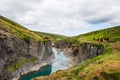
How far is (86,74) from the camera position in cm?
5991

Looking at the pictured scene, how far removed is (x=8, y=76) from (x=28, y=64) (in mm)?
24703

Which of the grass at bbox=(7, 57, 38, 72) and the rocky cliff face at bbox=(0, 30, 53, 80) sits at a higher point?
the rocky cliff face at bbox=(0, 30, 53, 80)

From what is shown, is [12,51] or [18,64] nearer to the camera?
[12,51]

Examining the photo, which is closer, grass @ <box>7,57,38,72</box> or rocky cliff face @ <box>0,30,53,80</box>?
rocky cliff face @ <box>0,30,53,80</box>

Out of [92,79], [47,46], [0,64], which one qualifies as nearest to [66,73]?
[92,79]

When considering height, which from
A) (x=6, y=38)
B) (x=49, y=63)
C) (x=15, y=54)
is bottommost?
(x=49, y=63)

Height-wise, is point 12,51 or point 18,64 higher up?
point 12,51

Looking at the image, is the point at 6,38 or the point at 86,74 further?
the point at 6,38

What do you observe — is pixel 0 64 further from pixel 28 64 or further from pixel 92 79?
pixel 92 79

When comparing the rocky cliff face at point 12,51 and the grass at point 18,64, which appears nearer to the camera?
the rocky cliff face at point 12,51

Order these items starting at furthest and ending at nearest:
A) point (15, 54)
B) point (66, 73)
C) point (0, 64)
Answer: point (15, 54)
point (0, 64)
point (66, 73)

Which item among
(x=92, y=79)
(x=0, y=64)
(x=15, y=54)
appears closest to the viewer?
(x=92, y=79)

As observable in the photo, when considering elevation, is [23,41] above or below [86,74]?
above

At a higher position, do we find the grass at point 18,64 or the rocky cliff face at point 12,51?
the rocky cliff face at point 12,51
